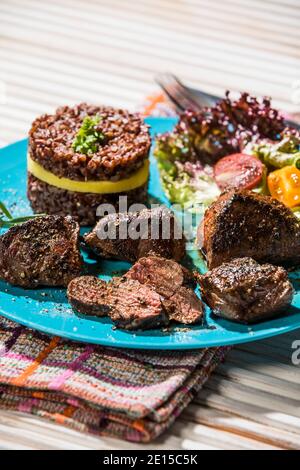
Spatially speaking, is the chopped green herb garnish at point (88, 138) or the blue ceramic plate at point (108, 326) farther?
the chopped green herb garnish at point (88, 138)

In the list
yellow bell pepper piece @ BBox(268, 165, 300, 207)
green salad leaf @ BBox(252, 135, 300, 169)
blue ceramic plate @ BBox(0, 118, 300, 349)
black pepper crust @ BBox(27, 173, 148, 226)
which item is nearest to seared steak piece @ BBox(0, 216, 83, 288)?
blue ceramic plate @ BBox(0, 118, 300, 349)

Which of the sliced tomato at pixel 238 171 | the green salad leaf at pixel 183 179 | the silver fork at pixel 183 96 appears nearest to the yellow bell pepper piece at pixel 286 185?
the sliced tomato at pixel 238 171

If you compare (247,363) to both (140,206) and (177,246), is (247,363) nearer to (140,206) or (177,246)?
(177,246)

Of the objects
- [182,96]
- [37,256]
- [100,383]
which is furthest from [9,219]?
[182,96]

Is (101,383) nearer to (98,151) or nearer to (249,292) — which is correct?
(249,292)

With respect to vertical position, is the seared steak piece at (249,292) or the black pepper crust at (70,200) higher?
the seared steak piece at (249,292)

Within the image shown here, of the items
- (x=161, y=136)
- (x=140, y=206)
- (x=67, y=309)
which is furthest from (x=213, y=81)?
(x=67, y=309)

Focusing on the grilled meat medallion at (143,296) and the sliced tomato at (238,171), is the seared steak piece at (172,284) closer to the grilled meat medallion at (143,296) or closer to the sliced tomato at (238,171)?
the grilled meat medallion at (143,296)
